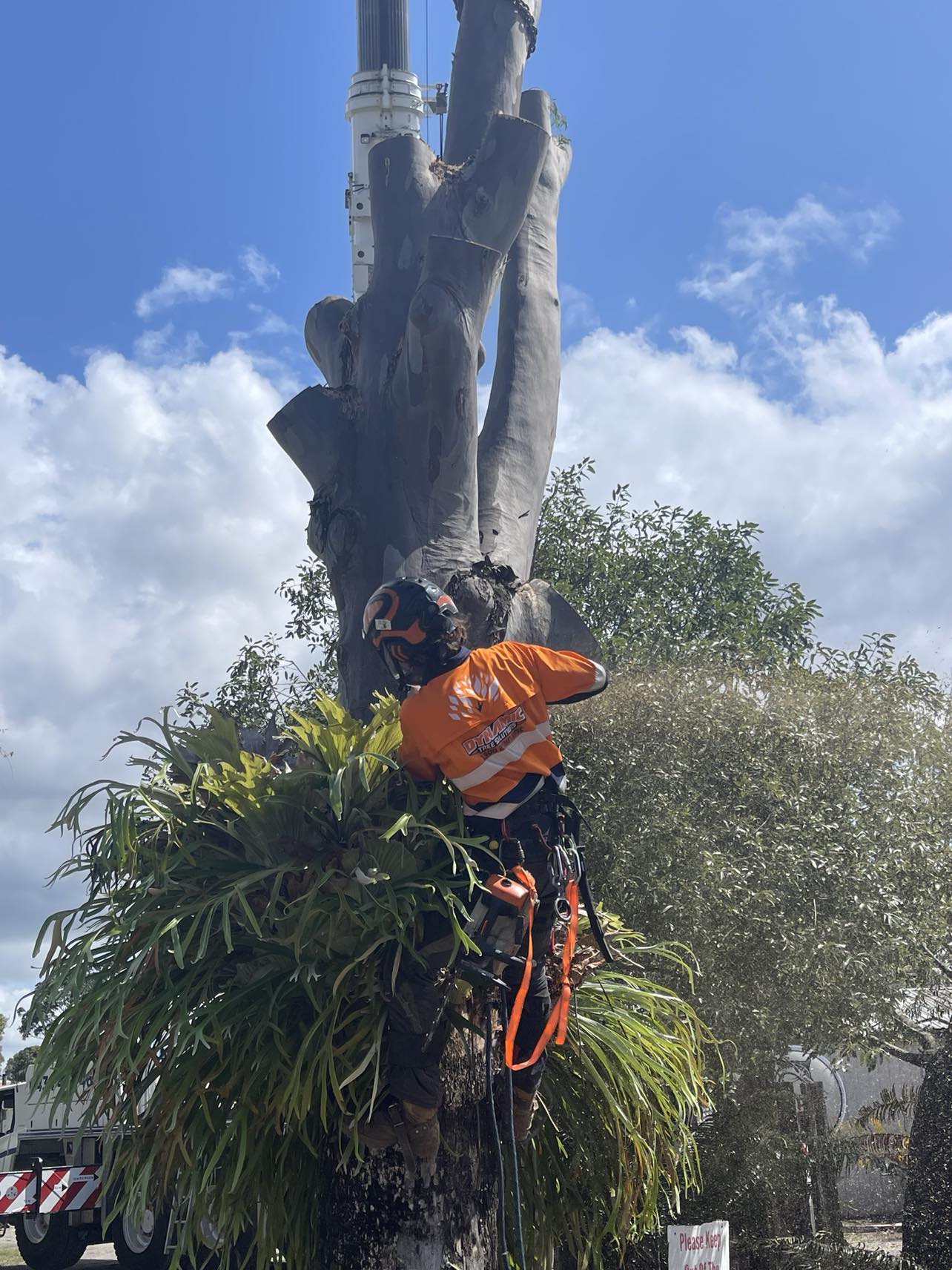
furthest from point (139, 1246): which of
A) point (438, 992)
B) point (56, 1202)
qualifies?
point (438, 992)

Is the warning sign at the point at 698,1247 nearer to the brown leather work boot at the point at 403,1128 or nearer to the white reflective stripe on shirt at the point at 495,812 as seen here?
the brown leather work boot at the point at 403,1128

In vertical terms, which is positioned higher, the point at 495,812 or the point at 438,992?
the point at 495,812

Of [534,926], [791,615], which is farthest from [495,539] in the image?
[791,615]

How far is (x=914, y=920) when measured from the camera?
7.86 metres

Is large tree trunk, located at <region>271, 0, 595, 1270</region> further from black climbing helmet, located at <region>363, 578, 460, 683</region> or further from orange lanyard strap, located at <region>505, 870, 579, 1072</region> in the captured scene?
Result: orange lanyard strap, located at <region>505, 870, 579, 1072</region>

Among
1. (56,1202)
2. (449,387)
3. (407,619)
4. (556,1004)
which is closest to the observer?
(556,1004)

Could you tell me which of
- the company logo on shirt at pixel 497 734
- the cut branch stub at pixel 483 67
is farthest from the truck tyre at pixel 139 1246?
the cut branch stub at pixel 483 67

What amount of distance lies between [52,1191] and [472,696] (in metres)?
9.01

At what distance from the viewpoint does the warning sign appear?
572 cm

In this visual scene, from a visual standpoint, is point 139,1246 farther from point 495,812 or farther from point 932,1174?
point 495,812

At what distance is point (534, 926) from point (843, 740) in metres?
4.26

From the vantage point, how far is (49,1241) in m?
11.9

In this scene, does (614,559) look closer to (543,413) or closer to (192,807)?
(543,413)

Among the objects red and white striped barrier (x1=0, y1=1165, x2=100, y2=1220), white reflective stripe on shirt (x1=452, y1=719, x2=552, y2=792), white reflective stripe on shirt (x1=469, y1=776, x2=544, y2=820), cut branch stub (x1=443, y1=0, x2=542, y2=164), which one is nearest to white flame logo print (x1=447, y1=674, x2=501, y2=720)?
white reflective stripe on shirt (x1=452, y1=719, x2=552, y2=792)
